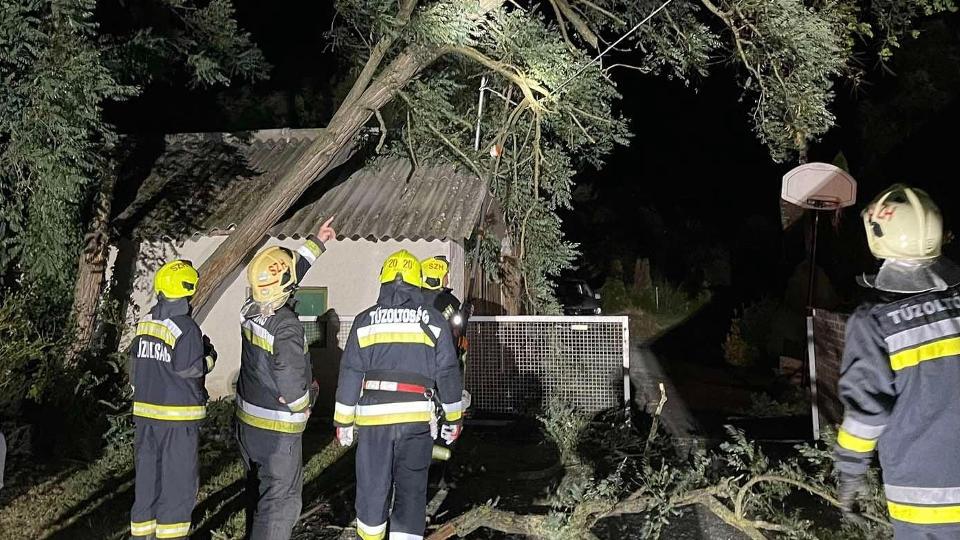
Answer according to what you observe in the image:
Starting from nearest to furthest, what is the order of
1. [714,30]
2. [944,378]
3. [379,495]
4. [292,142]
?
[944,378], [379,495], [714,30], [292,142]

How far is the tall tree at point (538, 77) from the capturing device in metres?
7.49

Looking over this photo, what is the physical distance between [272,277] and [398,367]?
1.02 m

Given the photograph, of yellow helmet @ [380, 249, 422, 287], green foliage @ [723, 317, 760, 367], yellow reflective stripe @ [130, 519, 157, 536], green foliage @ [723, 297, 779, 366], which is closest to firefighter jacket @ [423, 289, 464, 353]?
yellow helmet @ [380, 249, 422, 287]

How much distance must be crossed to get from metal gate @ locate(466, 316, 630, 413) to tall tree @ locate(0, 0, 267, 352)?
4665 mm

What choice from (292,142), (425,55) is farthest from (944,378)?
(292,142)

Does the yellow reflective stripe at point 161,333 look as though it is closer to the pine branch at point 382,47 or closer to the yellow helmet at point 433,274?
the yellow helmet at point 433,274

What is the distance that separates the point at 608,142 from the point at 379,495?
6.08m

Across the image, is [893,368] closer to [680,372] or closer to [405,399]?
[405,399]

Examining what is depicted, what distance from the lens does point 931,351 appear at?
284 centimetres

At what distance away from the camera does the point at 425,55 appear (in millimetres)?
7395

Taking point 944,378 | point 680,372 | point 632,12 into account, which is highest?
point 632,12

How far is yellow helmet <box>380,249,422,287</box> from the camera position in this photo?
4.45m

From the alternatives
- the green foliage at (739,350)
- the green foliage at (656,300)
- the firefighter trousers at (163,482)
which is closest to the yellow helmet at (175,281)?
the firefighter trousers at (163,482)

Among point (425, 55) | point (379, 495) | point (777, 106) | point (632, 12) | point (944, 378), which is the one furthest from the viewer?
point (632, 12)
